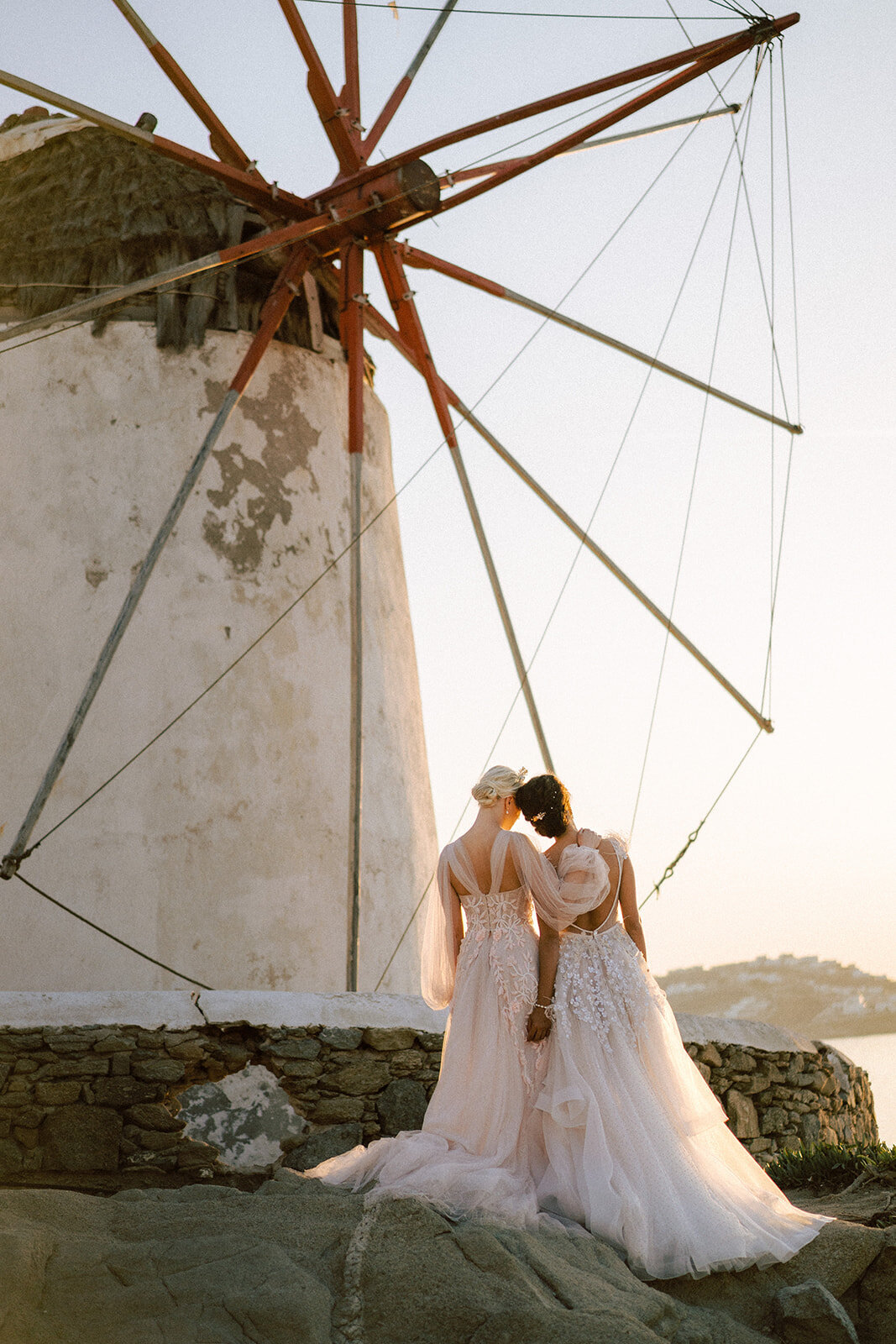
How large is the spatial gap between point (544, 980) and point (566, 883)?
30 centimetres

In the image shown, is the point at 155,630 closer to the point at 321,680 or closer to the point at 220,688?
the point at 220,688

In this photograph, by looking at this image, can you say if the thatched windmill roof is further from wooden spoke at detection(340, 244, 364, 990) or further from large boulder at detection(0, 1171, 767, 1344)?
large boulder at detection(0, 1171, 767, 1344)

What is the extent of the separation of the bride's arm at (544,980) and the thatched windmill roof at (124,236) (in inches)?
168

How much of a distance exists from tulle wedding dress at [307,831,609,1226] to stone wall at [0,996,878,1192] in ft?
2.11

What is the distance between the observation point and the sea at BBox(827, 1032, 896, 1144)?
678cm

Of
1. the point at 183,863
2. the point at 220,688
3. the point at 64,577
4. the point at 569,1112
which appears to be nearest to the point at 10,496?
the point at 64,577

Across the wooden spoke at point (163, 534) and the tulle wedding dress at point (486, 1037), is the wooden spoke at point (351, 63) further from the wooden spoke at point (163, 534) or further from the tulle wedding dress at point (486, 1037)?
the tulle wedding dress at point (486, 1037)

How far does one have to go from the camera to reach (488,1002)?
12.3ft

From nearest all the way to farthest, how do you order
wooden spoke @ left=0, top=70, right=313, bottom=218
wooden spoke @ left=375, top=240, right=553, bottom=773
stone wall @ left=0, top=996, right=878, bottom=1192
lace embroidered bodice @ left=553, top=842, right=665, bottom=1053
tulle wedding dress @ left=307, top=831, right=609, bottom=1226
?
tulle wedding dress @ left=307, top=831, right=609, bottom=1226, lace embroidered bodice @ left=553, top=842, right=665, bottom=1053, stone wall @ left=0, top=996, right=878, bottom=1192, wooden spoke @ left=0, top=70, right=313, bottom=218, wooden spoke @ left=375, top=240, right=553, bottom=773

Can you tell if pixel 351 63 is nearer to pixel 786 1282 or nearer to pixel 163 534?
pixel 163 534

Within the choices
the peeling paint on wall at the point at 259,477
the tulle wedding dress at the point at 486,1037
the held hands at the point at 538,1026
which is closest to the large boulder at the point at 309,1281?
the tulle wedding dress at the point at 486,1037

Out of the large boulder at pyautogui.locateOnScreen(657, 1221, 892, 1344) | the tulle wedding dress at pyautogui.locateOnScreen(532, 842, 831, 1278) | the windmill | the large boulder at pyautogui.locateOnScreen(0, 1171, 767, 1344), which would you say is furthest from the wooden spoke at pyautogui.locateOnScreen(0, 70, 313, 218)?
the large boulder at pyautogui.locateOnScreen(657, 1221, 892, 1344)

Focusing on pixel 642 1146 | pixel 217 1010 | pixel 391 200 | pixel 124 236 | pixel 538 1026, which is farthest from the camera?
pixel 124 236

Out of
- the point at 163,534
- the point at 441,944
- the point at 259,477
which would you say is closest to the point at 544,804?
the point at 441,944
